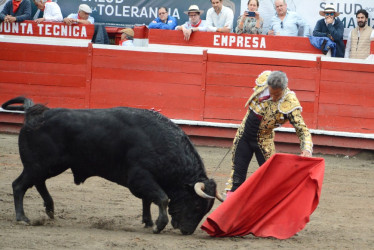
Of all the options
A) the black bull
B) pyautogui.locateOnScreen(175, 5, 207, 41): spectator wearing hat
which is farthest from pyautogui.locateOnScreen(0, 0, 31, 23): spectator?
the black bull

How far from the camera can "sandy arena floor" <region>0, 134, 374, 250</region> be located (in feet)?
15.9

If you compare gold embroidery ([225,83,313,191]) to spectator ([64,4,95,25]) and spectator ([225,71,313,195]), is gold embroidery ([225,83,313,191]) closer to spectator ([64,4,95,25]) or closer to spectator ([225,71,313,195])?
spectator ([225,71,313,195])

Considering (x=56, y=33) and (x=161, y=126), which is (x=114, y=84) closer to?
(x=56, y=33)

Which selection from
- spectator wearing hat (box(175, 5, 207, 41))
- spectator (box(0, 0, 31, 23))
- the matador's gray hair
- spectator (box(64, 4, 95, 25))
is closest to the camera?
the matador's gray hair

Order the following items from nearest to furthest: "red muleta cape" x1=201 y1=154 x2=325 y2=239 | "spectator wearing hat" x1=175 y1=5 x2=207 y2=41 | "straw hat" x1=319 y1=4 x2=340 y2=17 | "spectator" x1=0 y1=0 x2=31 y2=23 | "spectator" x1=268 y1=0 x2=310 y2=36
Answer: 1. "red muleta cape" x1=201 y1=154 x2=325 y2=239
2. "straw hat" x1=319 y1=4 x2=340 y2=17
3. "spectator" x1=268 y1=0 x2=310 y2=36
4. "spectator wearing hat" x1=175 y1=5 x2=207 y2=41
5. "spectator" x1=0 y1=0 x2=31 y2=23

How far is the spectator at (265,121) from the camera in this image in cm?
521

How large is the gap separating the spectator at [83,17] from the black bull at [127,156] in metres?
4.62

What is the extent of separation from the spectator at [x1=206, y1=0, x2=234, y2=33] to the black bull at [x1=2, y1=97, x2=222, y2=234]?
434 cm

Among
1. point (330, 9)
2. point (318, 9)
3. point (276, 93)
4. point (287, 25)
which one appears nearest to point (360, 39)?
point (330, 9)

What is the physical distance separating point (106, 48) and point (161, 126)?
16.4 feet

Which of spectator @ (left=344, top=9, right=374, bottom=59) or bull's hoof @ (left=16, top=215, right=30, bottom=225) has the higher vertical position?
spectator @ (left=344, top=9, right=374, bottom=59)

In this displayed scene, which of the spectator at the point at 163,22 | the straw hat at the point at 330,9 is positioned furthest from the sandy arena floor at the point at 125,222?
the spectator at the point at 163,22

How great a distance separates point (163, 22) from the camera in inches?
392

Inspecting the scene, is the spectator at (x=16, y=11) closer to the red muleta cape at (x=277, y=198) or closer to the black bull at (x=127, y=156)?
the black bull at (x=127, y=156)
